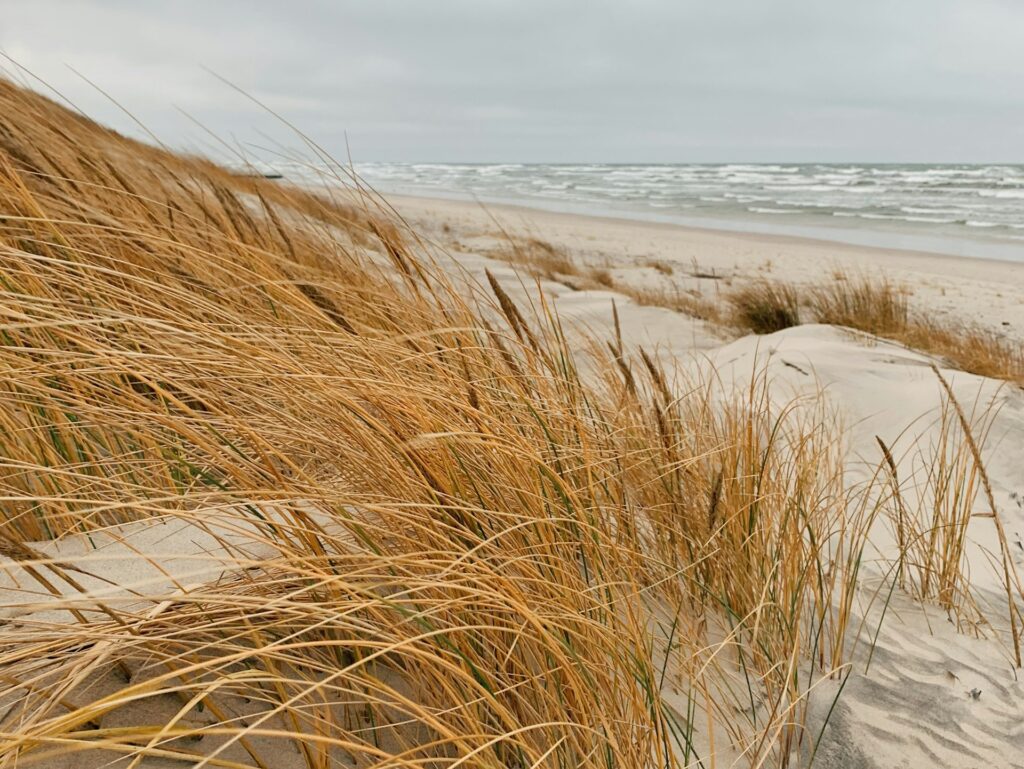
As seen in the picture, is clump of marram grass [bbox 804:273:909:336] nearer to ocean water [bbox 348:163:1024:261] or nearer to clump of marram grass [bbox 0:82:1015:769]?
clump of marram grass [bbox 0:82:1015:769]

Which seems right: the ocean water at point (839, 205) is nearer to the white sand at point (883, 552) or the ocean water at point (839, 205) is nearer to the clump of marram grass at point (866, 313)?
the clump of marram grass at point (866, 313)

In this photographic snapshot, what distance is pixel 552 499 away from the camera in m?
1.10

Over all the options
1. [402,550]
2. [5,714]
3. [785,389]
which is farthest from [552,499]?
[785,389]

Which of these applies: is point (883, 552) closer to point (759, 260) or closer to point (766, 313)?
point (766, 313)

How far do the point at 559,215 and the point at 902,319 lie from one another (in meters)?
15.8

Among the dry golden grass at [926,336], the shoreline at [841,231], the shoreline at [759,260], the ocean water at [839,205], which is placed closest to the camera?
the dry golden grass at [926,336]

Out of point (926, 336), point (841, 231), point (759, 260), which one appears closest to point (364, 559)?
point (926, 336)

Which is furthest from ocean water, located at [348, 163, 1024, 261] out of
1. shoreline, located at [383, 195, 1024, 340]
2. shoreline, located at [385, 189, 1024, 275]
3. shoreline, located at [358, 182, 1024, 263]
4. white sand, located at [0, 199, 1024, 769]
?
white sand, located at [0, 199, 1024, 769]

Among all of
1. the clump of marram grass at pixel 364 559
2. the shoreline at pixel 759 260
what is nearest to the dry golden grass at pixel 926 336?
the shoreline at pixel 759 260

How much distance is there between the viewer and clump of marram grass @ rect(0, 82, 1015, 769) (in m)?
0.76

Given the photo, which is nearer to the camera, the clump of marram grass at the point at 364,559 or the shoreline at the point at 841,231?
the clump of marram grass at the point at 364,559

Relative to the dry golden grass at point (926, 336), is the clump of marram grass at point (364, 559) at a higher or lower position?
higher

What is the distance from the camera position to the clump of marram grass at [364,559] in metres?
0.76

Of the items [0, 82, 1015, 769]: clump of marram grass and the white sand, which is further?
the white sand
